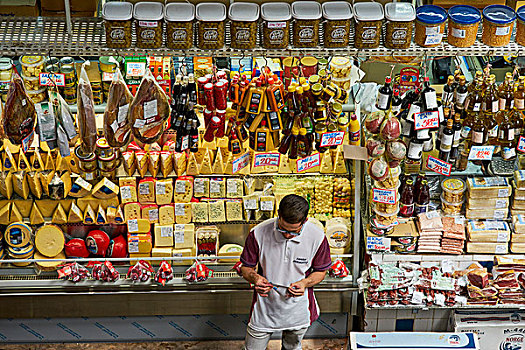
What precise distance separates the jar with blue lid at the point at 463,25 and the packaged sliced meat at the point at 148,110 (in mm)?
1750

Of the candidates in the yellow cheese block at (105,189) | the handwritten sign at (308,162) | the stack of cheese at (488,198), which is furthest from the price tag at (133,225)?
the stack of cheese at (488,198)

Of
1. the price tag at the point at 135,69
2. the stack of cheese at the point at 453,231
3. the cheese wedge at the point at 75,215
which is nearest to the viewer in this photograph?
the price tag at the point at 135,69

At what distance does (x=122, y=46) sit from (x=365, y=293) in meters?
2.53

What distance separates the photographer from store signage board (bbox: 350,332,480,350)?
17.5 ft

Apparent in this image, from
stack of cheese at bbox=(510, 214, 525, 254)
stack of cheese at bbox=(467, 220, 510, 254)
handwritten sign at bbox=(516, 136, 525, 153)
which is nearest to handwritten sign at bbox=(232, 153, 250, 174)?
stack of cheese at bbox=(467, 220, 510, 254)

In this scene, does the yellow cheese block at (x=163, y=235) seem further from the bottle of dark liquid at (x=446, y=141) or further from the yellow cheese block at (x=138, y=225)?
the bottle of dark liquid at (x=446, y=141)

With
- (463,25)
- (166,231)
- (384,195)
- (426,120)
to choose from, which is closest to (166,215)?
(166,231)

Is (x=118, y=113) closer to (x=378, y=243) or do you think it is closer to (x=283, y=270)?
(x=283, y=270)

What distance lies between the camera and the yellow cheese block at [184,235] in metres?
5.75

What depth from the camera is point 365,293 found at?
5.62m

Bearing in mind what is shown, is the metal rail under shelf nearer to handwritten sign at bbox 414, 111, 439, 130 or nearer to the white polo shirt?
handwritten sign at bbox 414, 111, 439, 130

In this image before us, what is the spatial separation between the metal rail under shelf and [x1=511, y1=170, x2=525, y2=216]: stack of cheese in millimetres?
1110

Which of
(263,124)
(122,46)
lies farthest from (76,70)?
(263,124)

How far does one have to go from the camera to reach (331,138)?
193 inches
